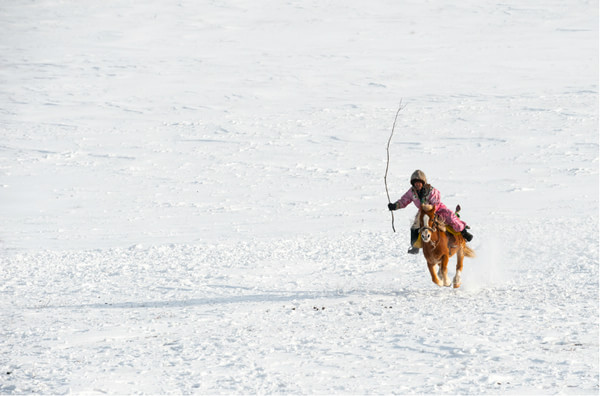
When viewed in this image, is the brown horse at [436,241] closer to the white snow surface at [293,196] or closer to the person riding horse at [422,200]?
the person riding horse at [422,200]

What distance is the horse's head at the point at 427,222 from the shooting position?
10.2 m

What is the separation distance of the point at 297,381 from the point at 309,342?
1355mm

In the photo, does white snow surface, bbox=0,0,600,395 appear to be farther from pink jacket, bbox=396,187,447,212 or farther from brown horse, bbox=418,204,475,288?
pink jacket, bbox=396,187,447,212

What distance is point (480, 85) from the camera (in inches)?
1597

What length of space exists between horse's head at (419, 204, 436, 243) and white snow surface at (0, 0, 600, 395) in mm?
925

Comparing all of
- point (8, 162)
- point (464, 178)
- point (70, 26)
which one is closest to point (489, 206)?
point (464, 178)

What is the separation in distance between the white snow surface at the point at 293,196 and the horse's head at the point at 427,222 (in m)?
0.92

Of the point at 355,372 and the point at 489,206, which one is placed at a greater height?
the point at 355,372

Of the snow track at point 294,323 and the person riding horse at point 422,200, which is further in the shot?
the person riding horse at point 422,200

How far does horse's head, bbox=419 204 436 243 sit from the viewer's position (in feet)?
33.5

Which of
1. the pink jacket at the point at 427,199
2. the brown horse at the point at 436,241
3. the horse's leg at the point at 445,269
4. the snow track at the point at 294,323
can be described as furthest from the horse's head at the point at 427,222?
the snow track at the point at 294,323

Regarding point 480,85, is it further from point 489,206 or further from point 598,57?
point 489,206

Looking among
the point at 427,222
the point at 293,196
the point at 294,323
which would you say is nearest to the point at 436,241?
the point at 427,222

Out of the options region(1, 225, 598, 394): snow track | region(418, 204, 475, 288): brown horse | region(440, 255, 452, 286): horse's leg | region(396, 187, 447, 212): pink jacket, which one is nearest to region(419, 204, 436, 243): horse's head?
region(418, 204, 475, 288): brown horse
